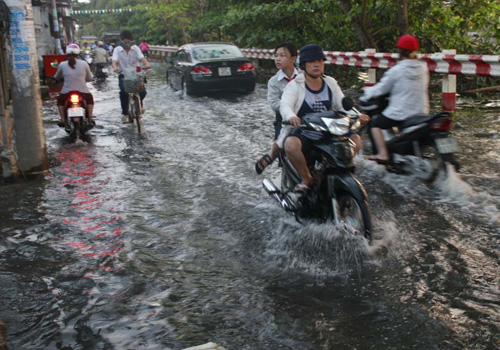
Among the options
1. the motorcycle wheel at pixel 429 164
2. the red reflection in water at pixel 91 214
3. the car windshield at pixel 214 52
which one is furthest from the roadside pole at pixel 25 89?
the car windshield at pixel 214 52

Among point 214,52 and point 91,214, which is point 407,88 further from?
point 214,52

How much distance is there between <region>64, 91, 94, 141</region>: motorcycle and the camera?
1111cm

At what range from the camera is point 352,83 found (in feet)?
64.2

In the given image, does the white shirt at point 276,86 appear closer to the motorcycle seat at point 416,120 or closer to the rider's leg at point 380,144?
the rider's leg at point 380,144

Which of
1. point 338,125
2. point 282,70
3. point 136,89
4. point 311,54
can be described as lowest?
point 338,125

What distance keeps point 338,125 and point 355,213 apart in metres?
0.80

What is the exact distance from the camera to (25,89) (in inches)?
Result: 332

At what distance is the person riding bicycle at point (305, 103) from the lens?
5750 millimetres

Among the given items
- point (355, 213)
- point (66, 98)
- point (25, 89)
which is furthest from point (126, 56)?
point (355, 213)

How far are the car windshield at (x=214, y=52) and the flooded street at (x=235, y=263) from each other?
30.0 feet

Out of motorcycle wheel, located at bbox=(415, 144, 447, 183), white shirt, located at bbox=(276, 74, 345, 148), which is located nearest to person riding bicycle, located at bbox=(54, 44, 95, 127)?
white shirt, located at bbox=(276, 74, 345, 148)

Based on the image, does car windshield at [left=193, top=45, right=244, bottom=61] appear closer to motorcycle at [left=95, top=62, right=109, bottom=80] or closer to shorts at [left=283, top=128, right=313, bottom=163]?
motorcycle at [left=95, top=62, right=109, bottom=80]

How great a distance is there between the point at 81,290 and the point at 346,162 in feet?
8.09

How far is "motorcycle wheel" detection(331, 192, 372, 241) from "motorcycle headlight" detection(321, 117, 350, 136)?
→ 550mm
